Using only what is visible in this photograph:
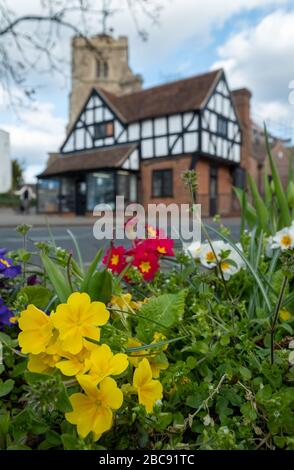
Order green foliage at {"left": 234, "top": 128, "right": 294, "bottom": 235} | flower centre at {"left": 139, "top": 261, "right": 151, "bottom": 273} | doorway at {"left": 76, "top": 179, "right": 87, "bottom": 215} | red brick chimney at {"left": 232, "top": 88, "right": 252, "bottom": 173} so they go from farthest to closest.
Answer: red brick chimney at {"left": 232, "top": 88, "right": 252, "bottom": 173} < doorway at {"left": 76, "top": 179, "right": 87, "bottom": 215} < green foliage at {"left": 234, "top": 128, "right": 294, "bottom": 235} < flower centre at {"left": 139, "top": 261, "right": 151, "bottom": 273}

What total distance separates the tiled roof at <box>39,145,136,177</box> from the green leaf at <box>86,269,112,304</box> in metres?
17.4

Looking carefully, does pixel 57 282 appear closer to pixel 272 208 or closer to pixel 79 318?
pixel 79 318

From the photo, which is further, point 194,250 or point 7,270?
point 194,250

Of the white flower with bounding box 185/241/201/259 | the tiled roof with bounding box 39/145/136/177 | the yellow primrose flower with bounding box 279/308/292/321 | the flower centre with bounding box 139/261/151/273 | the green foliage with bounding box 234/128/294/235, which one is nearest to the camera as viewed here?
the yellow primrose flower with bounding box 279/308/292/321

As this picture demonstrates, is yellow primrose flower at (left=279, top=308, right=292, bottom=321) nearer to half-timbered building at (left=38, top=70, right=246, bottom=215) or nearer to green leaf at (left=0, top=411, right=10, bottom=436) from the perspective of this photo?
green leaf at (left=0, top=411, right=10, bottom=436)

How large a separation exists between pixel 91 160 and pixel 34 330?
19186 millimetres

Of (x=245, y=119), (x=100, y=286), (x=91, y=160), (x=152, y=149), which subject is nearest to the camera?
(x=100, y=286)

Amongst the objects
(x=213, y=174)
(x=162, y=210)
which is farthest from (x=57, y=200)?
(x=162, y=210)

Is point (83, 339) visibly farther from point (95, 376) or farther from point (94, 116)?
point (94, 116)

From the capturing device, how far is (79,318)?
70cm

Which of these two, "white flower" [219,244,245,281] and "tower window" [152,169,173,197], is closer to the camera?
"white flower" [219,244,245,281]

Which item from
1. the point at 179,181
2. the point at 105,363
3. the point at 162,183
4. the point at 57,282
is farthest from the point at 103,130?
the point at 105,363

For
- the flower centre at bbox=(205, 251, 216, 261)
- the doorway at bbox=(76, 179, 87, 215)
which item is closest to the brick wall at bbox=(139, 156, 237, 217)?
the doorway at bbox=(76, 179, 87, 215)

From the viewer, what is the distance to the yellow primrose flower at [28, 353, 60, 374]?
2.27 ft
